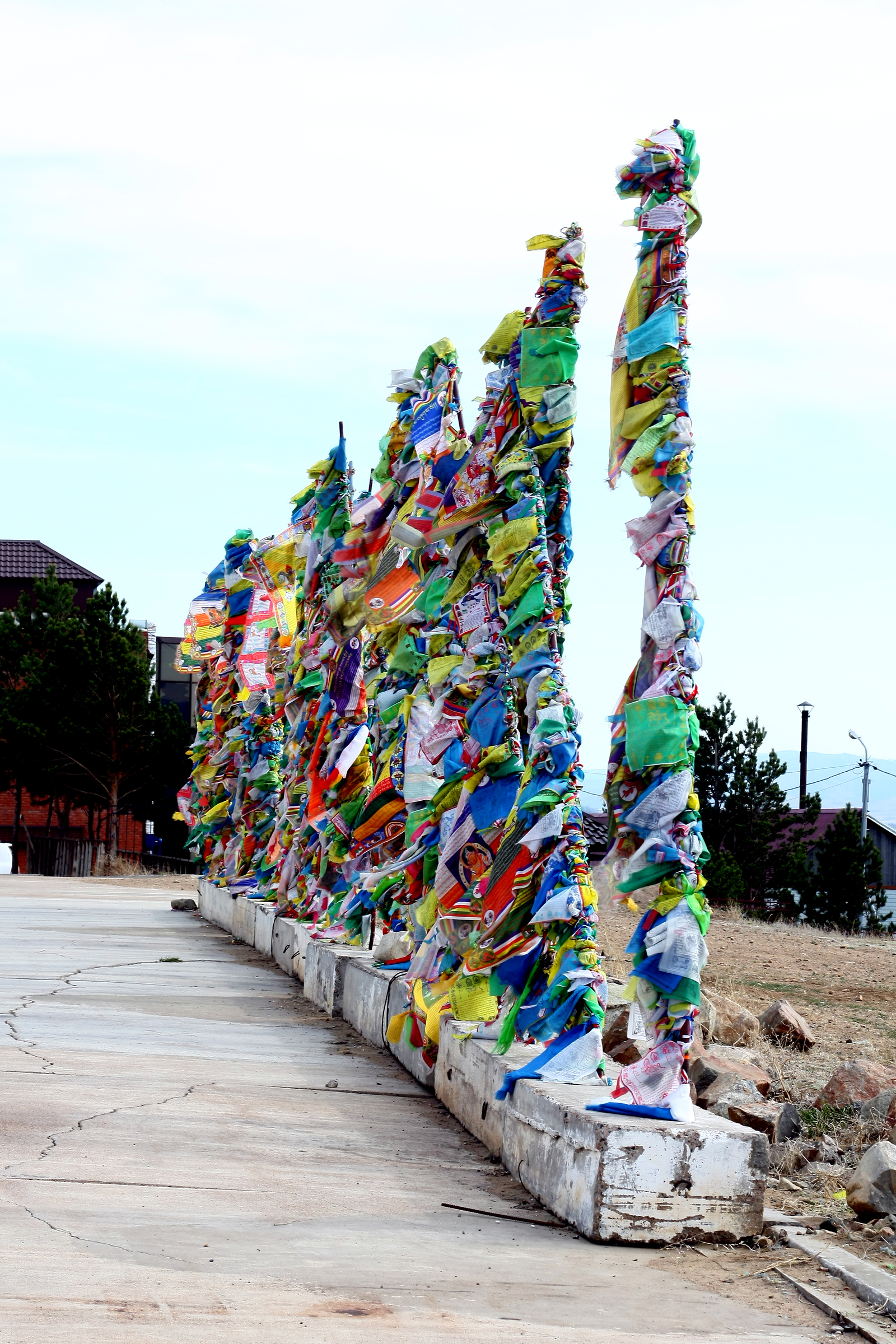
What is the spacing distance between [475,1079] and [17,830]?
46741mm

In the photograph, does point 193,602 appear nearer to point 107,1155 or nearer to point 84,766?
point 107,1155

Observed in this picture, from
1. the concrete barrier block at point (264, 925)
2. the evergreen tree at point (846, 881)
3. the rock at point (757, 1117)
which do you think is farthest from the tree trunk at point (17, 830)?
the rock at point (757, 1117)

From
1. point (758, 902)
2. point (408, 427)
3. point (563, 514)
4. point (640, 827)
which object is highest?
point (408, 427)

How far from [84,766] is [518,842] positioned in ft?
136

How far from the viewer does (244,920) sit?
50.6 ft

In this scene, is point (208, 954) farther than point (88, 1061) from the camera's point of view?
Yes

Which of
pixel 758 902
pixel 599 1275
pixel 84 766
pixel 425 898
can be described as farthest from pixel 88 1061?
pixel 84 766

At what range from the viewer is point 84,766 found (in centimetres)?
4597

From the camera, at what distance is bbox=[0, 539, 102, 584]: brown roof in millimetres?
57250

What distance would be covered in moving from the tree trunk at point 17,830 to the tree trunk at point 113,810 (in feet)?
10.3

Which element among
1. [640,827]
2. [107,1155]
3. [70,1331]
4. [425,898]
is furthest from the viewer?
[425,898]

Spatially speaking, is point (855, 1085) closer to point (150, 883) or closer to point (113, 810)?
point (150, 883)

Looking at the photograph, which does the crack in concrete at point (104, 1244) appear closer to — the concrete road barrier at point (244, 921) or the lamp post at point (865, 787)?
the concrete road barrier at point (244, 921)

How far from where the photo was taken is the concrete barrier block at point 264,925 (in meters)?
13.7
